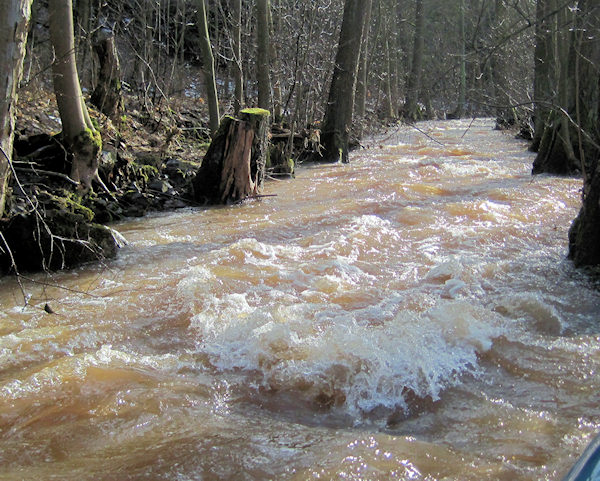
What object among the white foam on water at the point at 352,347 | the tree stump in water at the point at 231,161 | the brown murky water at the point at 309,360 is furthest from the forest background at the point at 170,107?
the white foam on water at the point at 352,347

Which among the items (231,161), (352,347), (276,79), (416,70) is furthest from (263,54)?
(416,70)

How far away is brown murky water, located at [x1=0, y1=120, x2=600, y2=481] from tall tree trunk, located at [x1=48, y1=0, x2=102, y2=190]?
1.50m

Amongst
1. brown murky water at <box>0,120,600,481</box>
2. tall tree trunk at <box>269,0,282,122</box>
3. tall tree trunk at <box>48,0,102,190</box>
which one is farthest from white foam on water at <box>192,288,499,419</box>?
tall tree trunk at <box>269,0,282,122</box>

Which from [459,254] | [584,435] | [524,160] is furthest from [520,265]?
[524,160]

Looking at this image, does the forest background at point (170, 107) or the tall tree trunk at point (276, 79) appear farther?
the tall tree trunk at point (276, 79)

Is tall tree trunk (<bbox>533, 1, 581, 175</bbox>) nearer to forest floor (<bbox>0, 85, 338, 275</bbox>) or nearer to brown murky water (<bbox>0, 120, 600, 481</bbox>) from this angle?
brown murky water (<bbox>0, 120, 600, 481</bbox>)

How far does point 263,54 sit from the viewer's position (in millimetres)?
12438

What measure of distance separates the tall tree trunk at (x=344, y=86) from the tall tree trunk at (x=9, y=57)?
31.9 ft

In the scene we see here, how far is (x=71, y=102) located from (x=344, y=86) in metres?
8.03

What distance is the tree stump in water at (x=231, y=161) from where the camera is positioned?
9.37 m

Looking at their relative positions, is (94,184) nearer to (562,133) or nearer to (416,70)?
(562,133)

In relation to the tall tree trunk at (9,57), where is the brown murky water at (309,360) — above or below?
below

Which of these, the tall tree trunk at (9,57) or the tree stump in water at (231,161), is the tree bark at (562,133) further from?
the tall tree trunk at (9,57)

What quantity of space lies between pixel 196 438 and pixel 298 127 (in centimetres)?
1170
